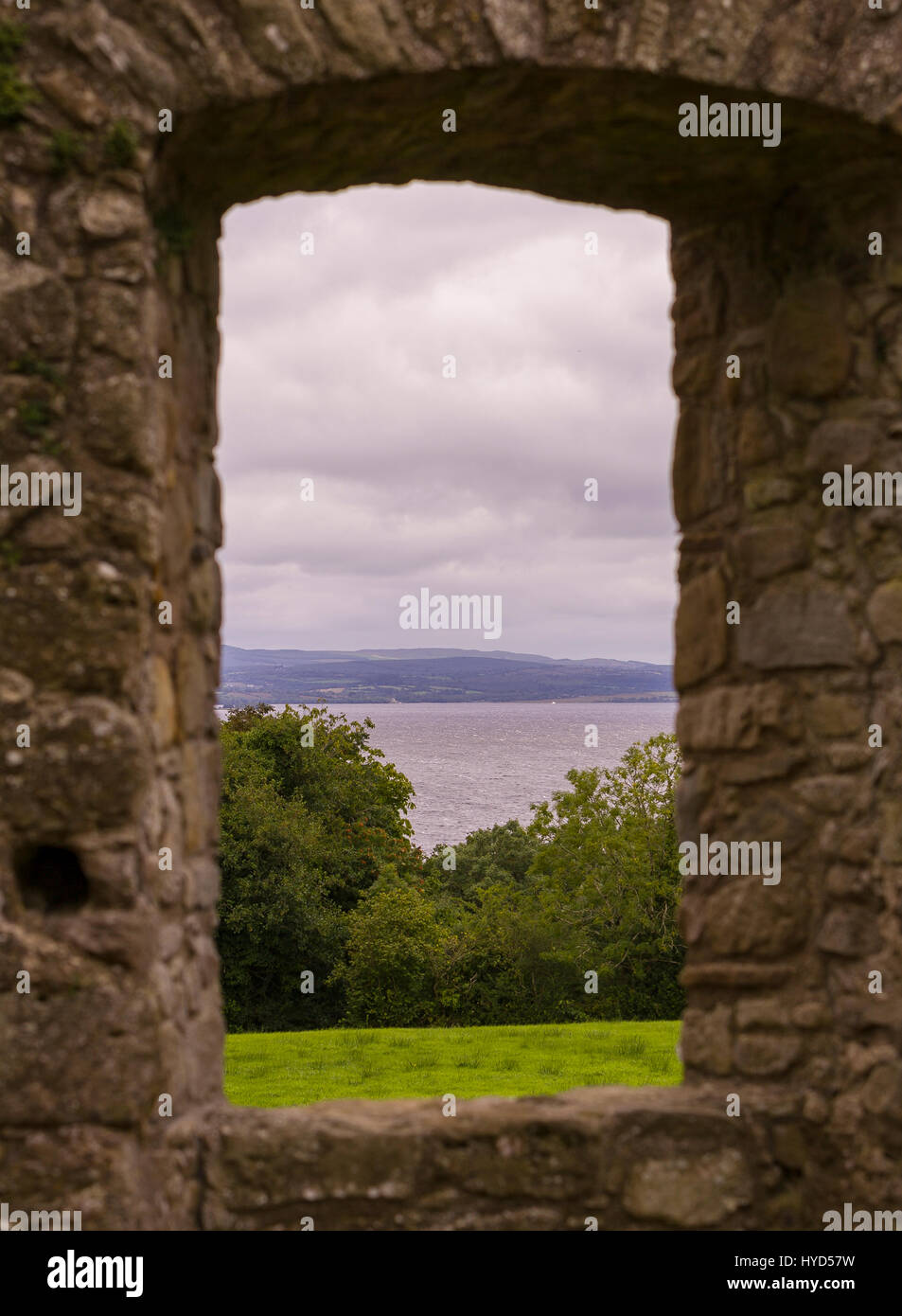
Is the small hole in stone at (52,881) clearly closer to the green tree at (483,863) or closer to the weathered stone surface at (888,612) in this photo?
the weathered stone surface at (888,612)

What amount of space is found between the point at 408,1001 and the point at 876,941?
10624 millimetres

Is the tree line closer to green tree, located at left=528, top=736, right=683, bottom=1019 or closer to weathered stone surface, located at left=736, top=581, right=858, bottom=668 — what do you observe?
green tree, located at left=528, top=736, right=683, bottom=1019

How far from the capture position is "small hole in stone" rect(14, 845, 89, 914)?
2.46 meters

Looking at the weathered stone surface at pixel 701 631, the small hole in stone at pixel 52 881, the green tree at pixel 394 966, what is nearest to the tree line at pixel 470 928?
the green tree at pixel 394 966

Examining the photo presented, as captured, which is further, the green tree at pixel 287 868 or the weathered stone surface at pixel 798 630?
the green tree at pixel 287 868

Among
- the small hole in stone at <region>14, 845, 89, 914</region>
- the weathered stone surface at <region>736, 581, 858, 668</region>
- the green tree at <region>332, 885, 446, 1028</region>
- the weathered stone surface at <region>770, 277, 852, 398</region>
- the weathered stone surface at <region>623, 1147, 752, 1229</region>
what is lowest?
the green tree at <region>332, 885, 446, 1028</region>

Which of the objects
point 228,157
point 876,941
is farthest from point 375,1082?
point 228,157

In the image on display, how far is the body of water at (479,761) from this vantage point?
145 feet

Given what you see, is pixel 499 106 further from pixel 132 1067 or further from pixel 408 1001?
pixel 408 1001

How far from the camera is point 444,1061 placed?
28.3 feet

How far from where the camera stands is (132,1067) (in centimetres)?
238

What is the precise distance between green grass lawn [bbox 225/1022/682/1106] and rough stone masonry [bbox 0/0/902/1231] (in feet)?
14.5

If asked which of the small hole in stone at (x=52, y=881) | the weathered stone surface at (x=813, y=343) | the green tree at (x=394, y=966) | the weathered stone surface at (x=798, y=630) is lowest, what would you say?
the green tree at (x=394, y=966)

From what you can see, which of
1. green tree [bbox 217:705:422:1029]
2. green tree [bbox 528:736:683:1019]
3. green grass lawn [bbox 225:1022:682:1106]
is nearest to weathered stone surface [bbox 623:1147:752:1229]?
green grass lawn [bbox 225:1022:682:1106]
